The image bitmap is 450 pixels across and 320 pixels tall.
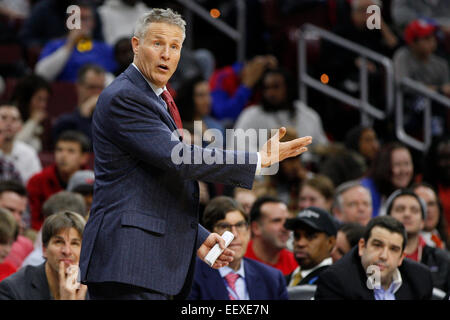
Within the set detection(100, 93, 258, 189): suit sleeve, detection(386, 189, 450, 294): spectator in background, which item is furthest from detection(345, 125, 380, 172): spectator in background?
detection(100, 93, 258, 189): suit sleeve

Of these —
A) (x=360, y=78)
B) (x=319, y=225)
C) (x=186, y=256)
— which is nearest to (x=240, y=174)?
(x=186, y=256)

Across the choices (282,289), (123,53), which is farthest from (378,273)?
(123,53)

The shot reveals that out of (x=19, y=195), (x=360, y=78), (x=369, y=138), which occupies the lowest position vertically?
(x=19, y=195)

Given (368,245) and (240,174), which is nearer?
(240,174)

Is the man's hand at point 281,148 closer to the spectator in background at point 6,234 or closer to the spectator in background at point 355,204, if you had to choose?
the spectator in background at point 6,234

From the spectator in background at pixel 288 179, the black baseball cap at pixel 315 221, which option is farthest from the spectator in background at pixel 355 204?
the black baseball cap at pixel 315 221

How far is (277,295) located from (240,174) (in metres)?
1.83

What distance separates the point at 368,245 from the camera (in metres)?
4.50

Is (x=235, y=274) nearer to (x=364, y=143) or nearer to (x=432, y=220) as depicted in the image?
(x=432, y=220)

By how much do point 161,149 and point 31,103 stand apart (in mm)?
4616

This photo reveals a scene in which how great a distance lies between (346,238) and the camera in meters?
5.27

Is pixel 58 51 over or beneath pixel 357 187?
over
